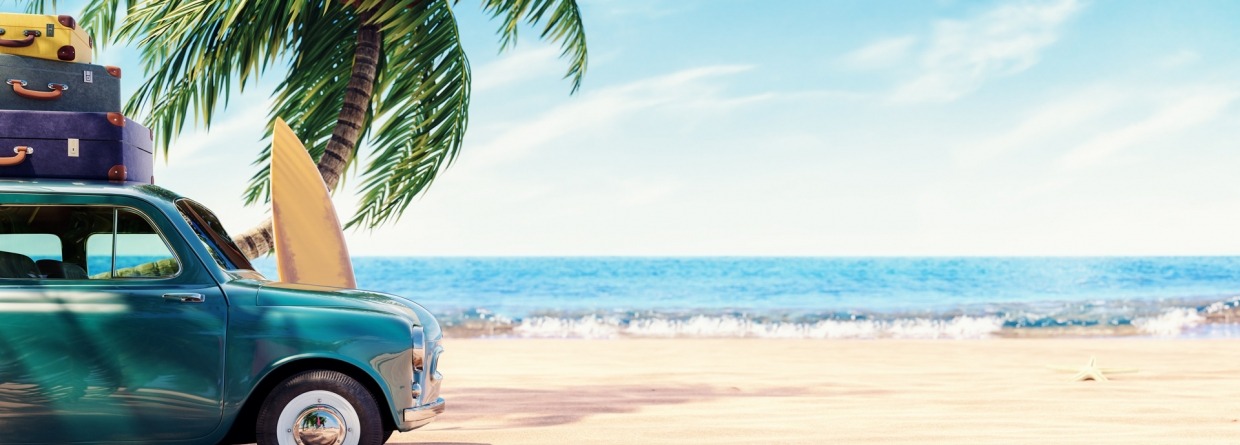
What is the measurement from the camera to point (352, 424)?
4.75 m

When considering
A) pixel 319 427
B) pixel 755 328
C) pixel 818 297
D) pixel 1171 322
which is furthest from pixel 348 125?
pixel 818 297

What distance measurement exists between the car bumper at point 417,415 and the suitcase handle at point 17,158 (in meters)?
2.17

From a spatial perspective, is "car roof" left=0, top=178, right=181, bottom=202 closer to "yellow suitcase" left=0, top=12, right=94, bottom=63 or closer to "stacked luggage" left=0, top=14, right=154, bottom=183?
"stacked luggage" left=0, top=14, right=154, bottom=183

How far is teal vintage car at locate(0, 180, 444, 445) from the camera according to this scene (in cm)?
454

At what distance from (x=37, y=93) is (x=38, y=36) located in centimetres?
36

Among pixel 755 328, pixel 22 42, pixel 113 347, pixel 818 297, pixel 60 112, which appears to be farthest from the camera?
pixel 818 297

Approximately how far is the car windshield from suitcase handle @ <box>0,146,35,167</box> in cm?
74

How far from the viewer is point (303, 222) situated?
259 inches

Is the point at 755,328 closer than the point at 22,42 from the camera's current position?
No

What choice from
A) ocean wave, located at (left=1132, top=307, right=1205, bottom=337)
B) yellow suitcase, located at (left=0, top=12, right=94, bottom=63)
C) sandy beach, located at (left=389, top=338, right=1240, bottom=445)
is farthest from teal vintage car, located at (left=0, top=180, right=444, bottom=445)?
ocean wave, located at (left=1132, top=307, right=1205, bottom=337)

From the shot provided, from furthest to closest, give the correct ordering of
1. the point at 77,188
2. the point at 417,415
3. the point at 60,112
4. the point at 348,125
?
1. the point at 348,125
2. the point at 60,112
3. the point at 417,415
4. the point at 77,188

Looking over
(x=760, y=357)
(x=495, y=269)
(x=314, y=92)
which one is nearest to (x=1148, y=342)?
(x=760, y=357)

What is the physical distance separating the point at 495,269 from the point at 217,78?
162ft

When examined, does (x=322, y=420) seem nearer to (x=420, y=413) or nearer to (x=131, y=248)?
(x=420, y=413)
